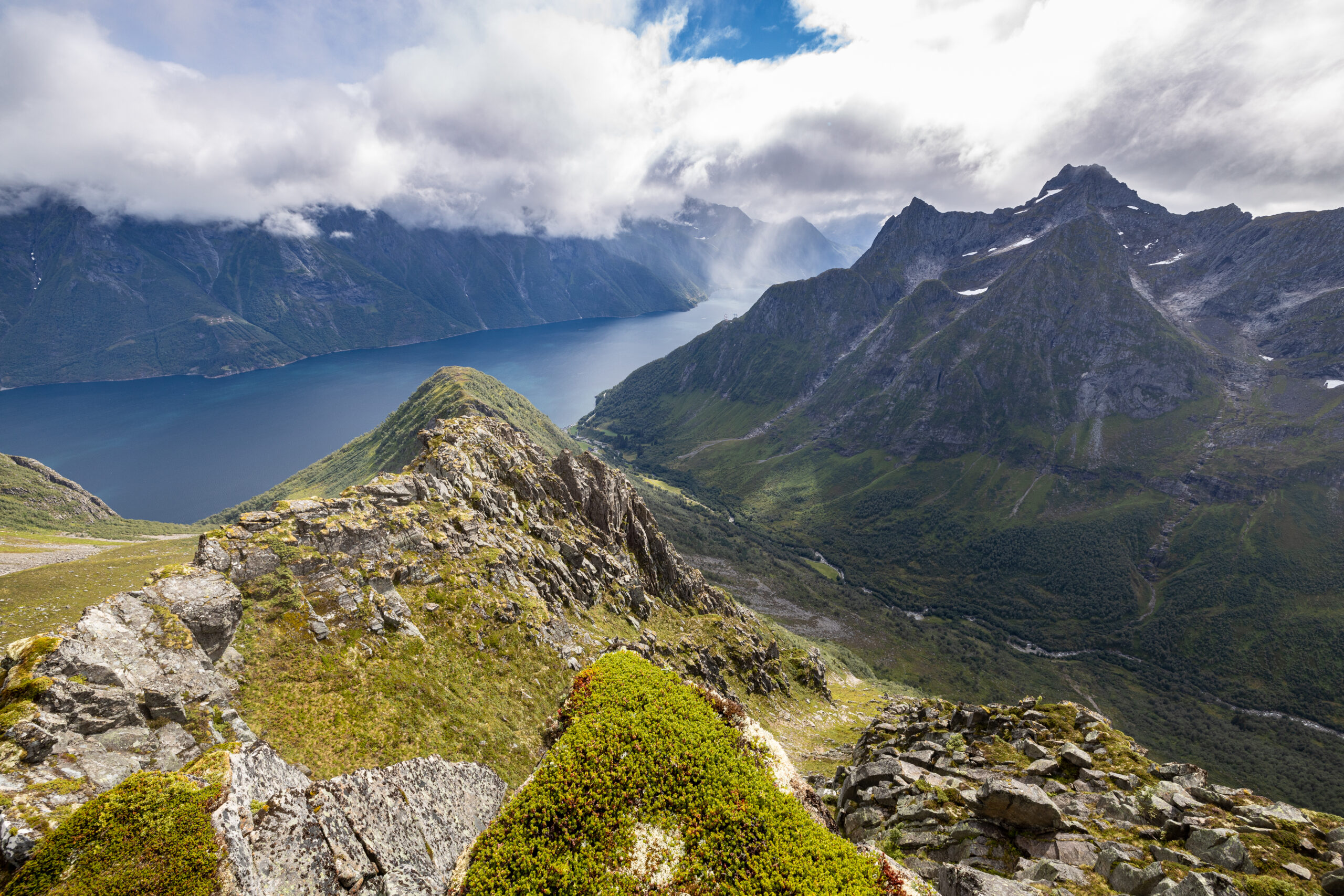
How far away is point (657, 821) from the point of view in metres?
14.9

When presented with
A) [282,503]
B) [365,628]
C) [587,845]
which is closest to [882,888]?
[587,845]

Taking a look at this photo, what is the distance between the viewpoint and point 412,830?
1878 centimetres

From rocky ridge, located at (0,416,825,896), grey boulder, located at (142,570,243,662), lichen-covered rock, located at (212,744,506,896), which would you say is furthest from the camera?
grey boulder, located at (142,570,243,662)

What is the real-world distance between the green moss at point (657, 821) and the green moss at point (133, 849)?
7.09 metres

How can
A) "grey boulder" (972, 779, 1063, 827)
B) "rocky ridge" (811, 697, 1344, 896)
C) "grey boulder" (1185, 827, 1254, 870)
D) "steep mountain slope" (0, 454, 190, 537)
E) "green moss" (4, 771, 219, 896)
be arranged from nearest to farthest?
"green moss" (4, 771, 219, 896) < "rocky ridge" (811, 697, 1344, 896) < "grey boulder" (1185, 827, 1254, 870) < "grey boulder" (972, 779, 1063, 827) < "steep mountain slope" (0, 454, 190, 537)

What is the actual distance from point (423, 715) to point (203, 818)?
14299 mm

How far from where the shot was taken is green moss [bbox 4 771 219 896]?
11586 mm

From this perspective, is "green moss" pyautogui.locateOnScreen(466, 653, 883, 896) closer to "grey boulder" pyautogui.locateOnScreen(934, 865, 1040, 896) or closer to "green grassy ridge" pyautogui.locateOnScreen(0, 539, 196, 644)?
"grey boulder" pyautogui.locateOnScreen(934, 865, 1040, 896)

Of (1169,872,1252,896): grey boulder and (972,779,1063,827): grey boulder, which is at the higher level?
(1169,872,1252,896): grey boulder

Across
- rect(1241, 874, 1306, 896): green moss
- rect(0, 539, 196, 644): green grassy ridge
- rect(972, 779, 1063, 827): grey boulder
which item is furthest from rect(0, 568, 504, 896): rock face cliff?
rect(1241, 874, 1306, 896): green moss

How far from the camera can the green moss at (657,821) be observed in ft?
44.1

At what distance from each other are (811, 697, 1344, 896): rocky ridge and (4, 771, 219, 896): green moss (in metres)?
23.4

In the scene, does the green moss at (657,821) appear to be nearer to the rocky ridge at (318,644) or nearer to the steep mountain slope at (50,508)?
the rocky ridge at (318,644)

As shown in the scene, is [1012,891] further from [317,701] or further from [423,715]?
[317,701]
